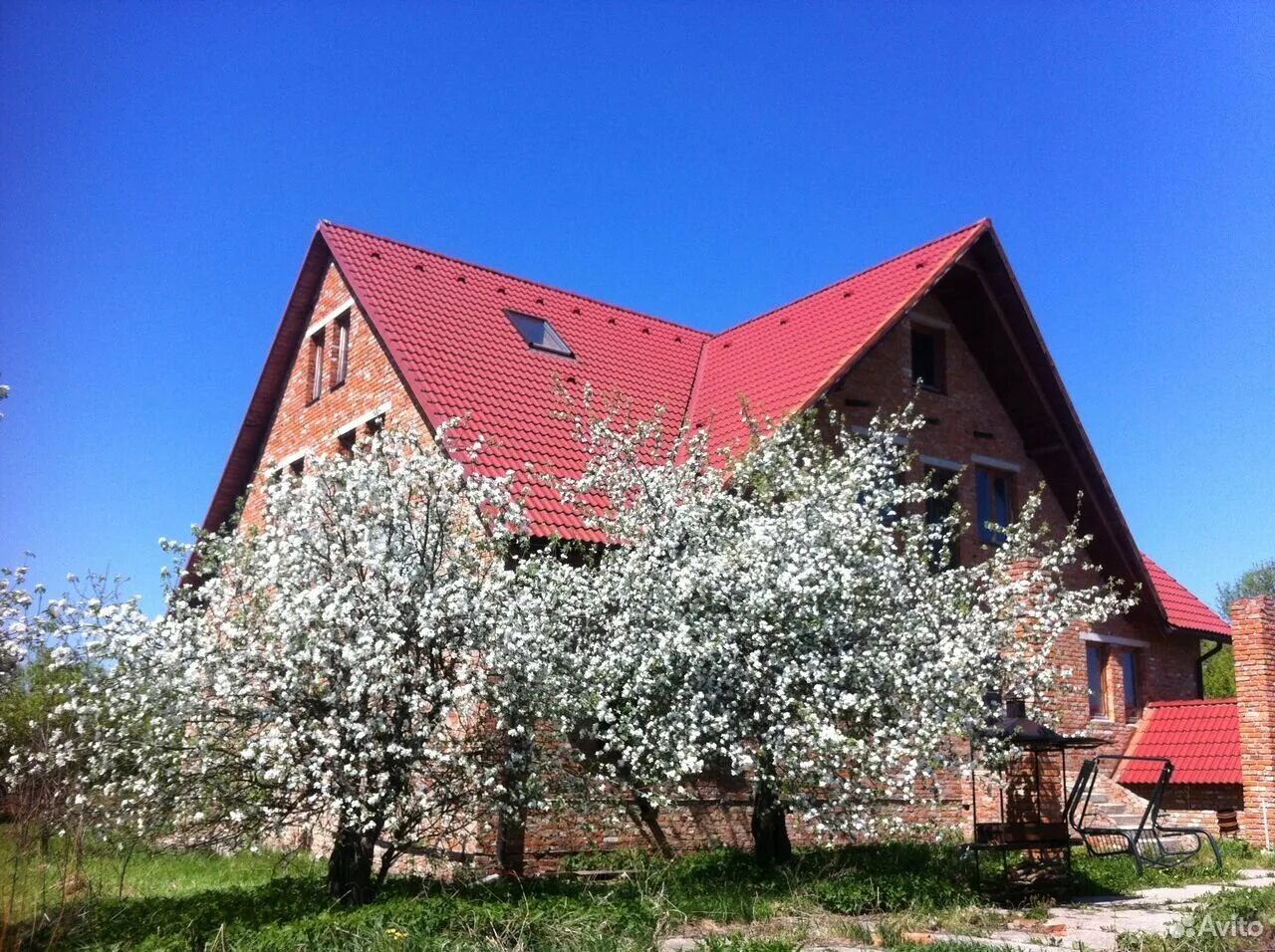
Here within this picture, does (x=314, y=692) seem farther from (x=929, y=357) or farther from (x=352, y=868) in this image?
(x=929, y=357)

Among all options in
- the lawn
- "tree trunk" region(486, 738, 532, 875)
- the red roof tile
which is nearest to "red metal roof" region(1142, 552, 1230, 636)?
the red roof tile

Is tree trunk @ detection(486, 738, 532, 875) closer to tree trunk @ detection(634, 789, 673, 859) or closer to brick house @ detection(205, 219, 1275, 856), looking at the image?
tree trunk @ detection(634, 789, 673, 859)

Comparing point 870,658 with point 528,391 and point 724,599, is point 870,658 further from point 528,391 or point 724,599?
point 528,391

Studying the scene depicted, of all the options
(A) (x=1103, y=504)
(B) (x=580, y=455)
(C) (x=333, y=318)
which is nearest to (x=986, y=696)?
(B) (x=580, y=455)

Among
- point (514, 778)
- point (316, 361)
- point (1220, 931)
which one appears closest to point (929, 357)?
point (316, 361)

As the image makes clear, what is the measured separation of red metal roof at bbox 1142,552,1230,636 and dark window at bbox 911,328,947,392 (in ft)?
20.5

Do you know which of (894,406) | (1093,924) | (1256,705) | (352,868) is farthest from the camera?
(894,406)

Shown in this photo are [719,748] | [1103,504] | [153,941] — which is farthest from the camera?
[1103,504]

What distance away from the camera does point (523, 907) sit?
9547 mm

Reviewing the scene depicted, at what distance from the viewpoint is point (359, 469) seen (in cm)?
1049

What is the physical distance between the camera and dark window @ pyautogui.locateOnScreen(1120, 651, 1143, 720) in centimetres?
2231

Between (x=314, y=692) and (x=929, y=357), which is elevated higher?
(x=929, y=357)

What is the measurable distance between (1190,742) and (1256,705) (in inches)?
89.4

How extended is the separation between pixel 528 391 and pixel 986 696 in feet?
25.6
